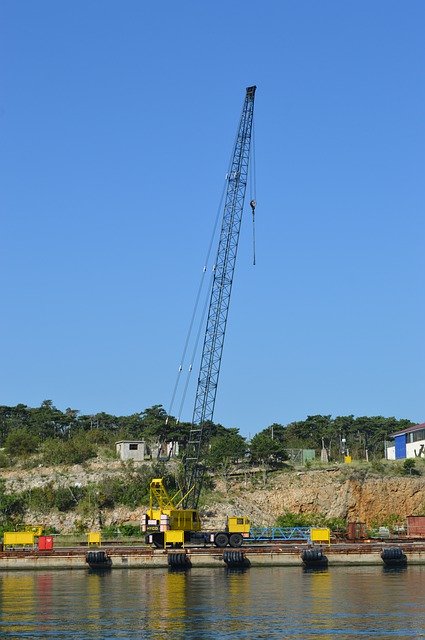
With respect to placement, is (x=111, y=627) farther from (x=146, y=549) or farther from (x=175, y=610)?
(x=146, y=549)

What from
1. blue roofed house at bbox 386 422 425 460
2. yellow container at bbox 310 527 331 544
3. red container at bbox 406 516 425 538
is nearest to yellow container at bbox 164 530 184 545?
yellow container at bbox 310 527 331 544

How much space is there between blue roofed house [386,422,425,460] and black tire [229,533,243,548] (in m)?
52.1

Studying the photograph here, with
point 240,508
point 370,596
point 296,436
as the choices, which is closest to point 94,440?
point 240,508

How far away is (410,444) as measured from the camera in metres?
151

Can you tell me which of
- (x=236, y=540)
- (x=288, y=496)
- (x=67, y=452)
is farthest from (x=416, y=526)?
(x=67, y=452)

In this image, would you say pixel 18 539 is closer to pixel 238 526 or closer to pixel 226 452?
pixel 238 526

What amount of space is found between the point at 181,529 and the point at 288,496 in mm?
27061

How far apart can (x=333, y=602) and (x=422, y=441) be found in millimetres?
88200

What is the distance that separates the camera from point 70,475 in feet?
435

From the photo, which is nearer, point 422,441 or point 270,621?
point 270,621

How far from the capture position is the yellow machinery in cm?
10119

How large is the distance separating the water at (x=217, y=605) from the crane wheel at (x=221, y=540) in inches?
581

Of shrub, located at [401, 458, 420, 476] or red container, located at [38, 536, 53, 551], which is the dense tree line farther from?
red container, located at [38, 536, 53, 551]

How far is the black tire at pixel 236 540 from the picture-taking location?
100650 millimetres
